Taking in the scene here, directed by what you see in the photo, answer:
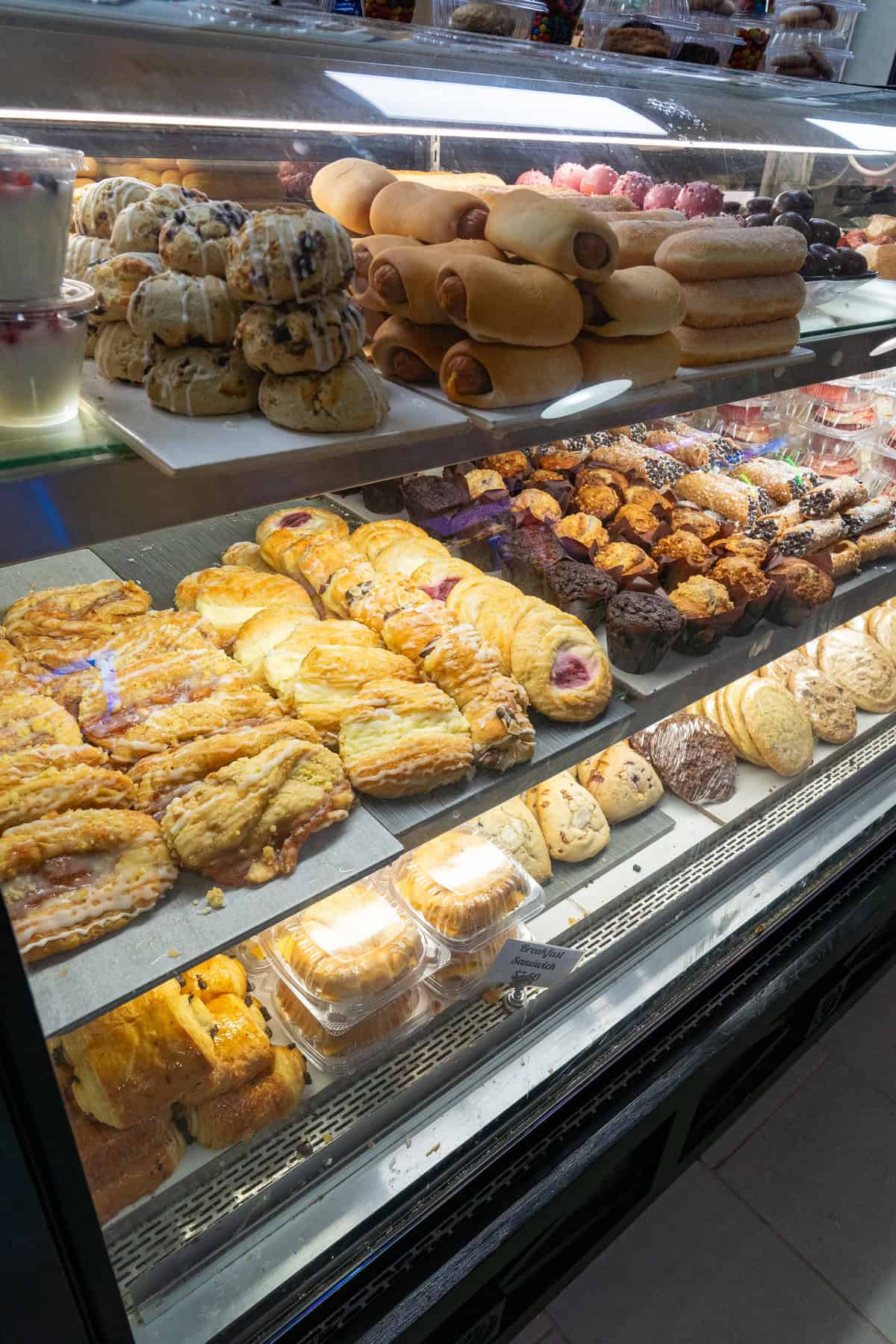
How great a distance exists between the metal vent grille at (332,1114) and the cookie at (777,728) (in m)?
0.21

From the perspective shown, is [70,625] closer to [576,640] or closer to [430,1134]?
[576,640]

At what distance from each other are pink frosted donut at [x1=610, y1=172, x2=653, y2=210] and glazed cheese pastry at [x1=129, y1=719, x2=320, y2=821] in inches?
57.9

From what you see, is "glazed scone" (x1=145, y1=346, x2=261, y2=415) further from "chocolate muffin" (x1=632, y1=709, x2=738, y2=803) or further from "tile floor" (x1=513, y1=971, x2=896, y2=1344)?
"tile floor" (x1=513, y1=971, x2=896, y2=1344)

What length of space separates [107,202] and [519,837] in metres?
1.50

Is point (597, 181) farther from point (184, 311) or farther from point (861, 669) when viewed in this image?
point (861, 669)

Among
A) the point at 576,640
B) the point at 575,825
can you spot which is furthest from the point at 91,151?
the point at 575,825

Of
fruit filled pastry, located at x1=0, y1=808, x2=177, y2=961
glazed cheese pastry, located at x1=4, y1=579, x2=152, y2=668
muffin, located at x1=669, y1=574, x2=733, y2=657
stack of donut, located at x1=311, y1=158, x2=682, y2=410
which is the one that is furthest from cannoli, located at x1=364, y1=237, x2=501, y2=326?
muffin, located at x1=669, y1=574, x2=733, y2=657

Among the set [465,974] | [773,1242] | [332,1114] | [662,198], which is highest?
[662,198]

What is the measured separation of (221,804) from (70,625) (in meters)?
0.53

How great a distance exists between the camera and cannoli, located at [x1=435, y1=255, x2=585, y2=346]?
4.20 feet

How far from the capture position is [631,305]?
55.9 inches

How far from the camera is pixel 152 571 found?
1.95 metres

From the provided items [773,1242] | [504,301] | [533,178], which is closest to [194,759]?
[504,301]

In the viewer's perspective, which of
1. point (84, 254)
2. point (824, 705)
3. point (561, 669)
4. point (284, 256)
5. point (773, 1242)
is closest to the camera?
point (284, 256)
